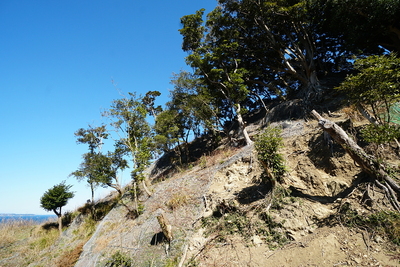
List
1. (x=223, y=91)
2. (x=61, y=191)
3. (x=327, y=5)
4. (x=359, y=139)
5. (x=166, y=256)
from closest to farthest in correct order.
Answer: (x=166, y=256), (x=359, y=139), (x=327, y=5), (x=223, y=91), (x=61, y=191)

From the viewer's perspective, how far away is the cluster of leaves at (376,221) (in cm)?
407

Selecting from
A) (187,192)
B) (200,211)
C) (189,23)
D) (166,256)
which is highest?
(189,23)

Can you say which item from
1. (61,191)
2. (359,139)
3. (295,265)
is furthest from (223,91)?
(61,191)

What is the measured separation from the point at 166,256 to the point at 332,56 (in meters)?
25.0

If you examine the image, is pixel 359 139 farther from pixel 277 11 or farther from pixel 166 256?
pixel 277 11

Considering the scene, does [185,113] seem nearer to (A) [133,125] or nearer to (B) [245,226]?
(A) [133,125]

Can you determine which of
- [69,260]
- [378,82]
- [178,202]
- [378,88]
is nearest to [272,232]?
[178,202]

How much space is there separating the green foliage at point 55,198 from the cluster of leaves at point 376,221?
24097 millimetres

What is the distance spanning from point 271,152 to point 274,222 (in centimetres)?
232

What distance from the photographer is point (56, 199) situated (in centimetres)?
1934

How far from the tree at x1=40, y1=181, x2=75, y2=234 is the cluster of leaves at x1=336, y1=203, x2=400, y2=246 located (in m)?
23.9

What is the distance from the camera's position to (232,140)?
16.8m

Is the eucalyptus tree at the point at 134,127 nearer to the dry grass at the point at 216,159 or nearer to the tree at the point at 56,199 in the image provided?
the dry grass at the point at 216,159

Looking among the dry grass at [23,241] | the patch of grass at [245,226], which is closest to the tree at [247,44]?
the patch of grass at [245,226]
